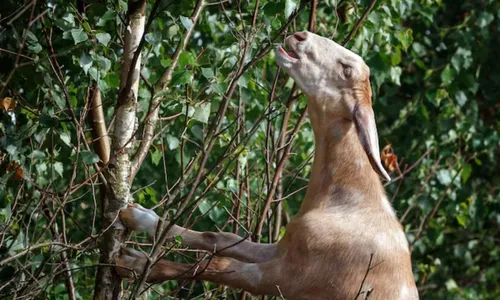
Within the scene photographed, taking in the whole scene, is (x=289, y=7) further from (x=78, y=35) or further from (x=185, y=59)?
(x=78, y=35)

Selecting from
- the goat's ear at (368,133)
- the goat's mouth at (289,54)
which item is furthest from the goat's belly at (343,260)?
the goat's mouth at (289,54)

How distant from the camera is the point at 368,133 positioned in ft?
17.0

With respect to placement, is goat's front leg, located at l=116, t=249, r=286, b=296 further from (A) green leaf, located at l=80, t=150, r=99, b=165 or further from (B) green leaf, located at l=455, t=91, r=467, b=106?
(B) green leaf, located at l=455, t=91, r=467, b=106

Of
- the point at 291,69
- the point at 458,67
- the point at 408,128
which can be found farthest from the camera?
the point at 408,128

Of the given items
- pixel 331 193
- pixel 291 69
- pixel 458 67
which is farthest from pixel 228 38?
pixel 458 67

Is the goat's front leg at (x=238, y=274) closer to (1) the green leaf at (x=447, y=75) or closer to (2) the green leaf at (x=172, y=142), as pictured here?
(2) the green leaf at (x=172, y=142)

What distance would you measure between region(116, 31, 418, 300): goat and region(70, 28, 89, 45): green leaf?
83 cm

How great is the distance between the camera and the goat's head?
5488 mm

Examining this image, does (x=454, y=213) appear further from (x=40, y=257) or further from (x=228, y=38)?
(x=40, y=257)

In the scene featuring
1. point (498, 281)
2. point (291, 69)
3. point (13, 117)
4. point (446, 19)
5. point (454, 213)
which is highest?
point (446, 19)

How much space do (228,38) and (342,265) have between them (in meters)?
1.40

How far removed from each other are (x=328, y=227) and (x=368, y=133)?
530 mm

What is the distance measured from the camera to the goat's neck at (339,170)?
5391mm

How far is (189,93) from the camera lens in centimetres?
510
